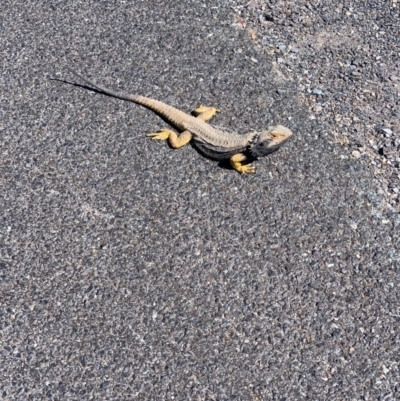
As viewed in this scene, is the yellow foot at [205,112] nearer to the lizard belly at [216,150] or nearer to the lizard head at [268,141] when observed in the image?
the lizard belly at [216,150]

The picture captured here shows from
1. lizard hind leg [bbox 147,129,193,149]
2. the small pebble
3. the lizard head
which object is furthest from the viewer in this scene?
the small pebble

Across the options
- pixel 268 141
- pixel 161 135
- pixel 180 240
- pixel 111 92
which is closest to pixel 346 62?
pixel 268 141

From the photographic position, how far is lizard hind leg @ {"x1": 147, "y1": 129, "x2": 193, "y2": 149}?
5125 mm

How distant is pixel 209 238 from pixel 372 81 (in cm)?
252

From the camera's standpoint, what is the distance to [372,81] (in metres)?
5.68

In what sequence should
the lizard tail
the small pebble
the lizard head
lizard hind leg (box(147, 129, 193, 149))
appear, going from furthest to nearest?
the small pebble → the lizard tail → lizard hind leg (box(147, 129, 193, 149)) → the lizard head

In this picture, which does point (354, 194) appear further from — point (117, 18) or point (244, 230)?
point (117, 18)

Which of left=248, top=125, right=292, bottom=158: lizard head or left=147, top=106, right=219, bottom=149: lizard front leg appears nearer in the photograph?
left=248, top=125, right=292, bottom=158: lizard head

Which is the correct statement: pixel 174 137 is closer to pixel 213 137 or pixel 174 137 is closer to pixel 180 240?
pixel 213 137

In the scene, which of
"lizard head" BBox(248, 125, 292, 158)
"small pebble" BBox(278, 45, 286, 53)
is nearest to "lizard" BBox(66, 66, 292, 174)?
"lizard head" BBox(248, 125, 292, 158)

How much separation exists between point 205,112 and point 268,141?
770mm

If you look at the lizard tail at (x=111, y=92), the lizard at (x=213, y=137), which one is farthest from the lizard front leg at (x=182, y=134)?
the lizard tail at (x=111, y=92)

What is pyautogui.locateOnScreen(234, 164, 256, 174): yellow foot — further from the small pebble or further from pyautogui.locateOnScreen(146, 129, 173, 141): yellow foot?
the small pebble

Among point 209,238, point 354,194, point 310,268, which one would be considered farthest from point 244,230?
point 354,194
